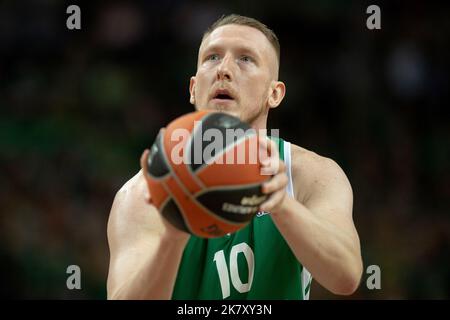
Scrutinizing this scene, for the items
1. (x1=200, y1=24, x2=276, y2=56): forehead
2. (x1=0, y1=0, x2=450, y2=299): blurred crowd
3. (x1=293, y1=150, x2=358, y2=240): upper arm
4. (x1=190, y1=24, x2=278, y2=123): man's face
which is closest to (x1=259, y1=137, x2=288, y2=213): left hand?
(x1=293, y1=150, x2=358, y2=240): upper arm

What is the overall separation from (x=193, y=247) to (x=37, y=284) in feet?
12.7

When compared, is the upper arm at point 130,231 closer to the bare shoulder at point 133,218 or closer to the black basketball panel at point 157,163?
the bare shoulder at point 133,218

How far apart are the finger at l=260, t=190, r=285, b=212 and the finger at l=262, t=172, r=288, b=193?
0.09ft

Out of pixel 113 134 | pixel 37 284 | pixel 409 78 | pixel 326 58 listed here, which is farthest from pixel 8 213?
pixel 409 78

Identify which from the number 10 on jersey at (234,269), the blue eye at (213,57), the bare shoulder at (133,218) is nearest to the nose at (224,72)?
the blue eye at (213,57)

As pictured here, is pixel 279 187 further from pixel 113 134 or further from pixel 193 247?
pixel 113 134

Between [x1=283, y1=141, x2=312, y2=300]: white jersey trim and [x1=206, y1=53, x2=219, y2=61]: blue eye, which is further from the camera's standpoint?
[x1=206, y1=53, x2=219, y2=61]: blue eye

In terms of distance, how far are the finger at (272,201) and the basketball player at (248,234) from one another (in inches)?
10.5

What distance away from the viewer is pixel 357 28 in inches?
332

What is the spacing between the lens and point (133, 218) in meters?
3.80

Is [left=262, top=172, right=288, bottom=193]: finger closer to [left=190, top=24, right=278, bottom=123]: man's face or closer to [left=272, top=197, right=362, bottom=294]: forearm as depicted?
[left=272, top=197, right=362, bottom=294]: forearm

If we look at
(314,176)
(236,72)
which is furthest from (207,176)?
(236,72)

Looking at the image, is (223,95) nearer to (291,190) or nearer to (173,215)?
(291,190)

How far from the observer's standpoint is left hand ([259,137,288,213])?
2.83 meters
